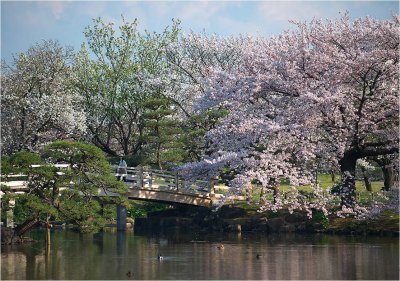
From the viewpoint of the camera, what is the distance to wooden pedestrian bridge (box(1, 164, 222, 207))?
149 ft

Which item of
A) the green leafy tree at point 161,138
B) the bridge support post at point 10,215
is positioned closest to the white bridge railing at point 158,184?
the green leafy tree at point 161,138

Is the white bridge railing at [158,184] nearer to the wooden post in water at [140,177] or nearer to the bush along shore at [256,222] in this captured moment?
the wooden post in water at [140,177]

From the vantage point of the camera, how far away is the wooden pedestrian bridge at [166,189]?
45562 millimetres

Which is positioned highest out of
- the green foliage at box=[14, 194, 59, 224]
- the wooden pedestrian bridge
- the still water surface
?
the wooden pedestrian bridge

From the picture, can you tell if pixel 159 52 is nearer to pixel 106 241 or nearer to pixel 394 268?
pixel 106 241

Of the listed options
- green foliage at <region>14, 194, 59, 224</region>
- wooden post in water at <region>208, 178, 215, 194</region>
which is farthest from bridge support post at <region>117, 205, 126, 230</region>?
green foliage at <region>14, 194, 59, 224</region>

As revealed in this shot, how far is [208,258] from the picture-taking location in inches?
1247

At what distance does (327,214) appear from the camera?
41.8 meters

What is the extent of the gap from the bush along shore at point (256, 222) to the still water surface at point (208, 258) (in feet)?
5.65

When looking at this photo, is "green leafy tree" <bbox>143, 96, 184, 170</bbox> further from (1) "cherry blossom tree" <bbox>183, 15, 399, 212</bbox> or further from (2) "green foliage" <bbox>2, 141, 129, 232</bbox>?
(2) "green foliage" <bbox>2, 141, 129, 232</bbox>

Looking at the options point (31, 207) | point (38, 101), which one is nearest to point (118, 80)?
point (38, 101)

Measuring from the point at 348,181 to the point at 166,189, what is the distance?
40.4 feet

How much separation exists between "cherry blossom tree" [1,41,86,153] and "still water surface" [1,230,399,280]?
14.7 m

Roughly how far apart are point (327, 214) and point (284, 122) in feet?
21.8
